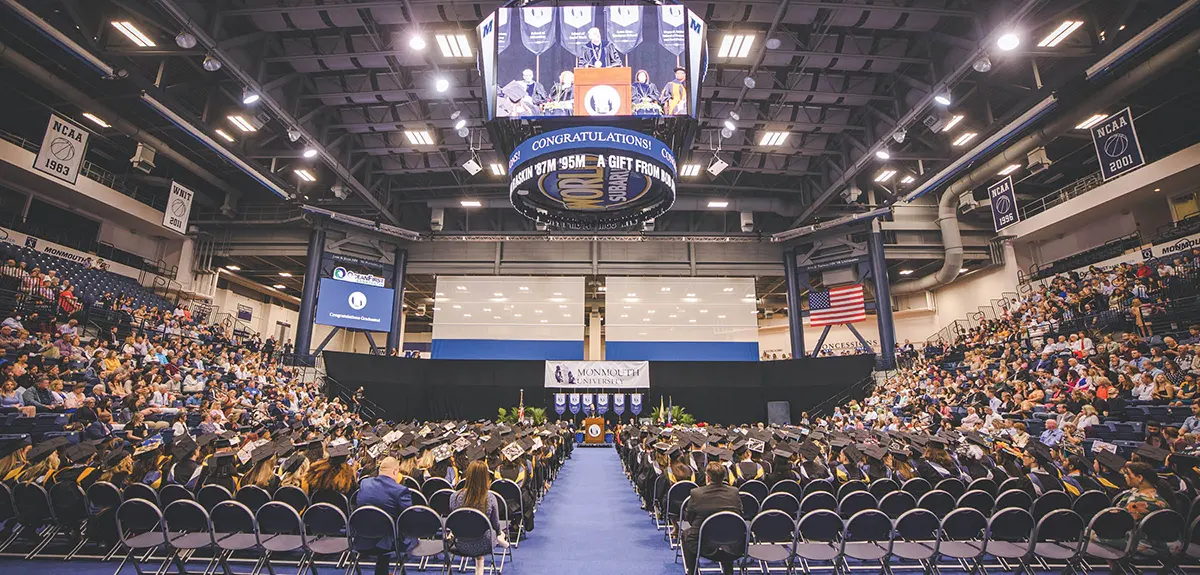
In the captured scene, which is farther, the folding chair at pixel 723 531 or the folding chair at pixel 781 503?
the folding chair at pixel 781 503

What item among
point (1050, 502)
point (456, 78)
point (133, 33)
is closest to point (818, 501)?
point (1050, 502)

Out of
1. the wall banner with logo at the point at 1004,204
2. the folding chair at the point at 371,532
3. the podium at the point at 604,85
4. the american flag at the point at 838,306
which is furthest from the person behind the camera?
the american flag at the point at 838,306

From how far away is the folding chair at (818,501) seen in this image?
188 inches

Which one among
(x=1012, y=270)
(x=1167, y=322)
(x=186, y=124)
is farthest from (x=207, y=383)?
(x=1012, y=270)

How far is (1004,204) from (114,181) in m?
30.5

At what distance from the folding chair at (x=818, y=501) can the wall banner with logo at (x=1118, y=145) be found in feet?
39.6

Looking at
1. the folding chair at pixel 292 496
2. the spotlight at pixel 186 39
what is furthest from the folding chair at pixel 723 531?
the spotlight at pixel 186 39

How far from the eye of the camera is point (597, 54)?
29.0 ft

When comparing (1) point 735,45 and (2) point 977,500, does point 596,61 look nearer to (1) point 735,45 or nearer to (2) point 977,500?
(1) point 735,45

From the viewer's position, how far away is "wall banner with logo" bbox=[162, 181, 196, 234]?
1695 cm

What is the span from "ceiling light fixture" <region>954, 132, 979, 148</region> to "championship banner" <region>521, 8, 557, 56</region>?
13031 mm

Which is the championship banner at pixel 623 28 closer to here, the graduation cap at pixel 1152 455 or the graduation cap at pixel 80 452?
the graduation cap at pixel 1152 455

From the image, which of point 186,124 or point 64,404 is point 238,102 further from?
point 64,404

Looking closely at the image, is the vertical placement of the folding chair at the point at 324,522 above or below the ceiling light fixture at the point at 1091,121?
below
